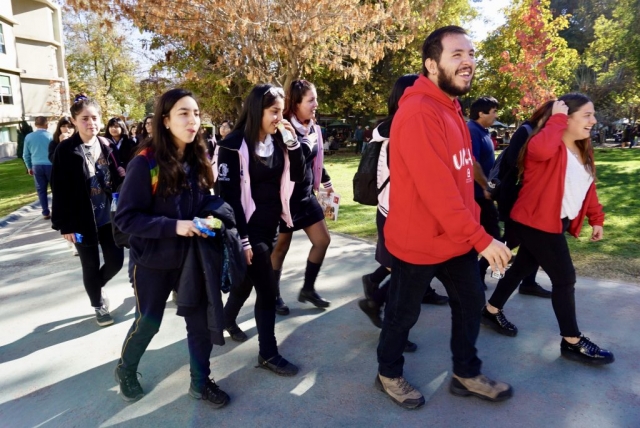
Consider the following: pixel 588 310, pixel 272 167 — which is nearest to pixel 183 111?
pixel 272 167

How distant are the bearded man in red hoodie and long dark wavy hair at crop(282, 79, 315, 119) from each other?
4.87 feet

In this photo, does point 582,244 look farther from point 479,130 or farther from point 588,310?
point 479,130

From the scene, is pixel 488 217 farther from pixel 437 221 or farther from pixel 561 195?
pixel 437 221

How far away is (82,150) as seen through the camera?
12.2 ft

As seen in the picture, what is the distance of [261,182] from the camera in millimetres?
3123

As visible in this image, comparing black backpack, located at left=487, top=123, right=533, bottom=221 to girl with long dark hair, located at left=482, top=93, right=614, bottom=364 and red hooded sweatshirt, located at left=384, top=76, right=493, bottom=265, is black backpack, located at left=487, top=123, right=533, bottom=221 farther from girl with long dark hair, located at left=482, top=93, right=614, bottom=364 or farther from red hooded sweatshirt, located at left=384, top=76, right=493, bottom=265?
red hooded sweatshirt, located at left=384, top=76, right=493, bottom=265

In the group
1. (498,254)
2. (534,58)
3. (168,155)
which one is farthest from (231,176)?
(534,58)

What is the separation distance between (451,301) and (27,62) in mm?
39456

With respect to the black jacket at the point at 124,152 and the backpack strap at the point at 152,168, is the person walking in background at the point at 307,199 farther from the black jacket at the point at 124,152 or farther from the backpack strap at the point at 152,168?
the black jacket at the point at 124,152

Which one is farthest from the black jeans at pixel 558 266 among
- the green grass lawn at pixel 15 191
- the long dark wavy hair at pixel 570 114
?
the green grass lawn at pixel 15 191

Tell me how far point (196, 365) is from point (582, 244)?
17.2 ft

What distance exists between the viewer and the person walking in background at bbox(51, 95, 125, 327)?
3596mm

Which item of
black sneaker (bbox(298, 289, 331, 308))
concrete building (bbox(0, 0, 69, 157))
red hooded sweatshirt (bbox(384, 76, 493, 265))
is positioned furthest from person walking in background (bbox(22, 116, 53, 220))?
concrete building (bbox(0, 0, 69, 157))

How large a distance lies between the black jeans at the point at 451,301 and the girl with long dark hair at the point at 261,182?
74 cm
